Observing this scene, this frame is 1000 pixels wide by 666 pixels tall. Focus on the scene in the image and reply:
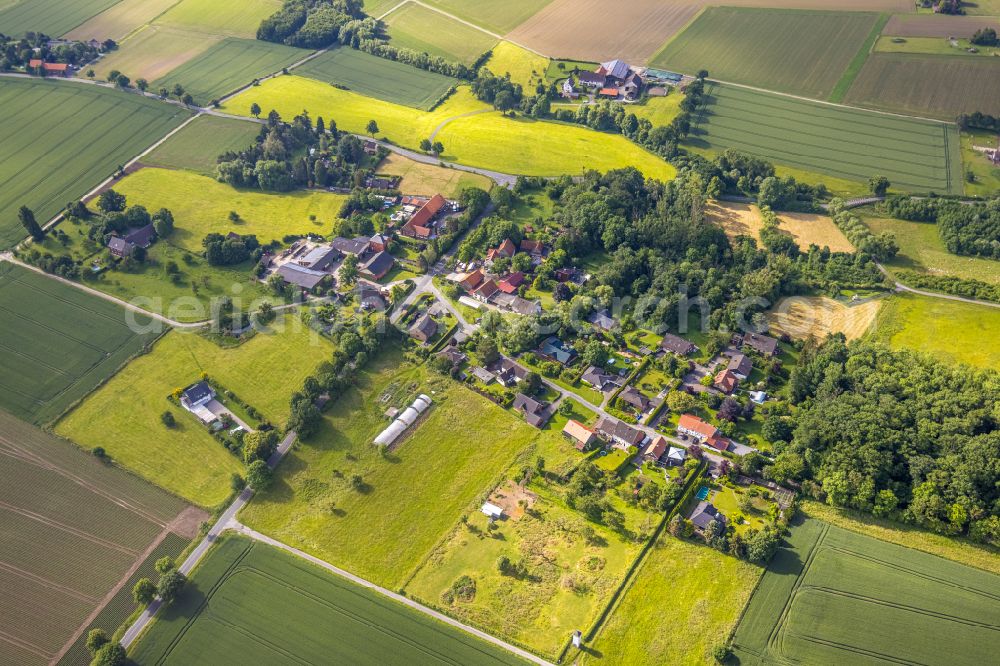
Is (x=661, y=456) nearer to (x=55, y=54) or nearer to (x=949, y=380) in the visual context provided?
(x=949, y=380)

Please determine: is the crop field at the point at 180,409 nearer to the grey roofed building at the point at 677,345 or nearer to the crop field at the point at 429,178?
the crop field at the point at 429,178

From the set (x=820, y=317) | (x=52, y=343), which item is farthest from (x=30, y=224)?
(x=820, y=317)

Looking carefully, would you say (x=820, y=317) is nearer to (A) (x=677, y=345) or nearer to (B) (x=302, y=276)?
(A) (x=677, y=345)

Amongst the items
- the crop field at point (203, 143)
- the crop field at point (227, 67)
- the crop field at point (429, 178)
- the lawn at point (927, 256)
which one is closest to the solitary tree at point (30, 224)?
the crop field at point (203, 143)

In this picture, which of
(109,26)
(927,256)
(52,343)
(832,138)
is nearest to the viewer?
(52,343)

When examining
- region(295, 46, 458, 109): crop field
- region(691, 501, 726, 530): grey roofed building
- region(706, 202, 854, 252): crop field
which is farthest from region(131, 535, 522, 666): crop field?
region(295, 46, 458, 109): crop field

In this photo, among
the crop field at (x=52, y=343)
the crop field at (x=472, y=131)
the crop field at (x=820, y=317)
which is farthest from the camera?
the crop field at (x=472, y=131)

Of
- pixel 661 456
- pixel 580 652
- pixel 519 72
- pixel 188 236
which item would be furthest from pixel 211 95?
pixel 580 652
